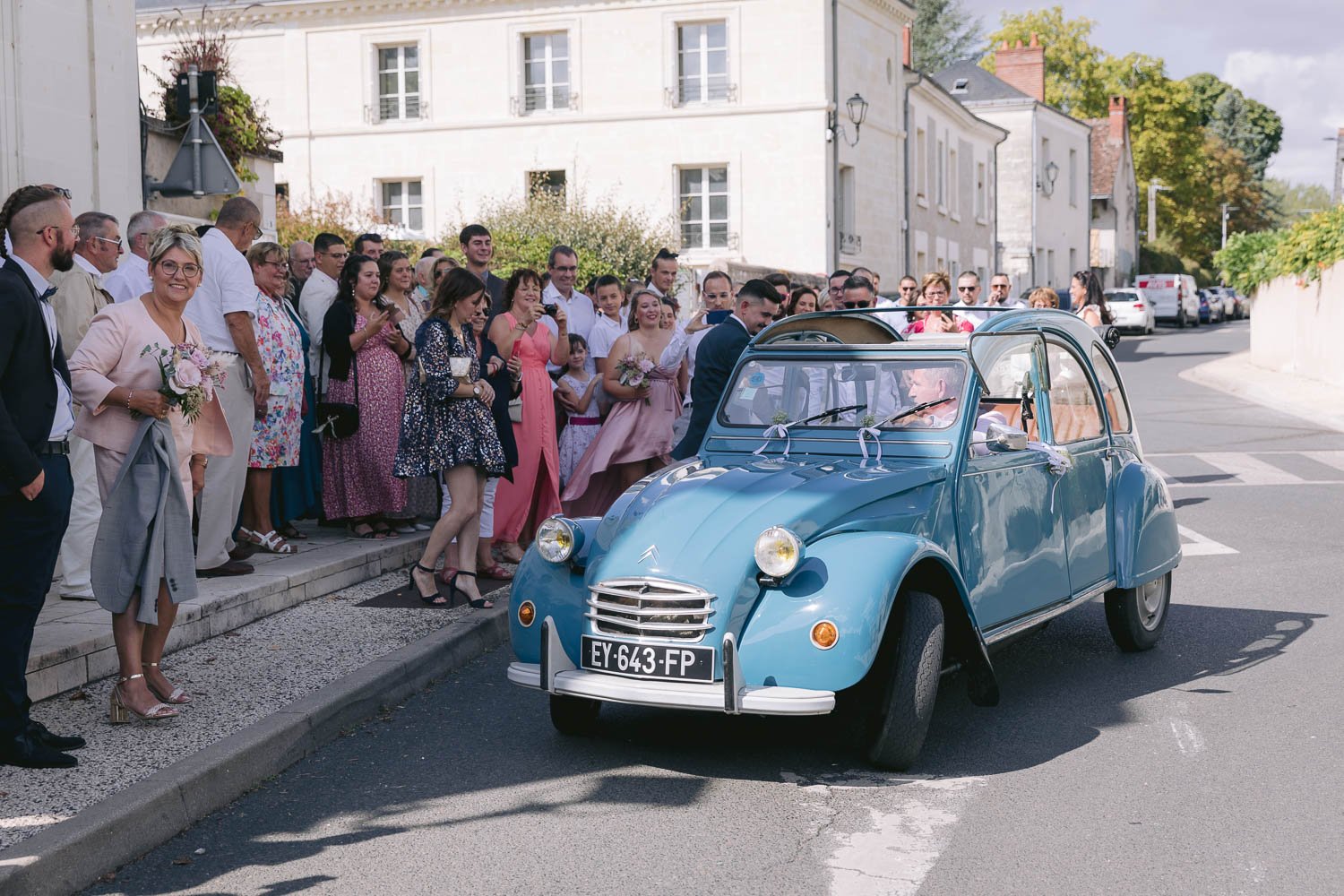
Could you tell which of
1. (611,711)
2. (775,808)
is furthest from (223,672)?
(775,808)

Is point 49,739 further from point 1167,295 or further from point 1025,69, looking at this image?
point 1167,295

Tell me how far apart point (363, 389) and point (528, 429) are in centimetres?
121

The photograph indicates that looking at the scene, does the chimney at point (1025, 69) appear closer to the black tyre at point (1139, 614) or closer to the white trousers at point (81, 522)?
the black tyre at point (1139, 614)

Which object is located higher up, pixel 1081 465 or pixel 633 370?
pixel 633 370

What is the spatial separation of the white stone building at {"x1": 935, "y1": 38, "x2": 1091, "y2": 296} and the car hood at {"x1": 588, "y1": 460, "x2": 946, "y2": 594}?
163 ft

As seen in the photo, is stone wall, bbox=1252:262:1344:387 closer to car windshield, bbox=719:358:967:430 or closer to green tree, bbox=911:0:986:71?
car windshield, bbox=719:358:967:430

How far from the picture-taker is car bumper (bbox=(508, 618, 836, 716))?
522 centimetres

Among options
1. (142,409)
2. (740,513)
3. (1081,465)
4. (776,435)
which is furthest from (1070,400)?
(142,409)

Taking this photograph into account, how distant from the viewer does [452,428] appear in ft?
27.2

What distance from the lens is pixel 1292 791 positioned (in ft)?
17.5

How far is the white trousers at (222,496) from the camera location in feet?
27.6

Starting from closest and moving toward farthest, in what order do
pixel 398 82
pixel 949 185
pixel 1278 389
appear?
1. pixel 1278 389
2. pixel 398 82
3. pixel 949 185

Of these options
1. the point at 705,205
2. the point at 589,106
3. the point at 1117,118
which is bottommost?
the point at 705,205

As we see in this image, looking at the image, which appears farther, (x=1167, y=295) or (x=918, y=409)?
(x=1167, y=295)
